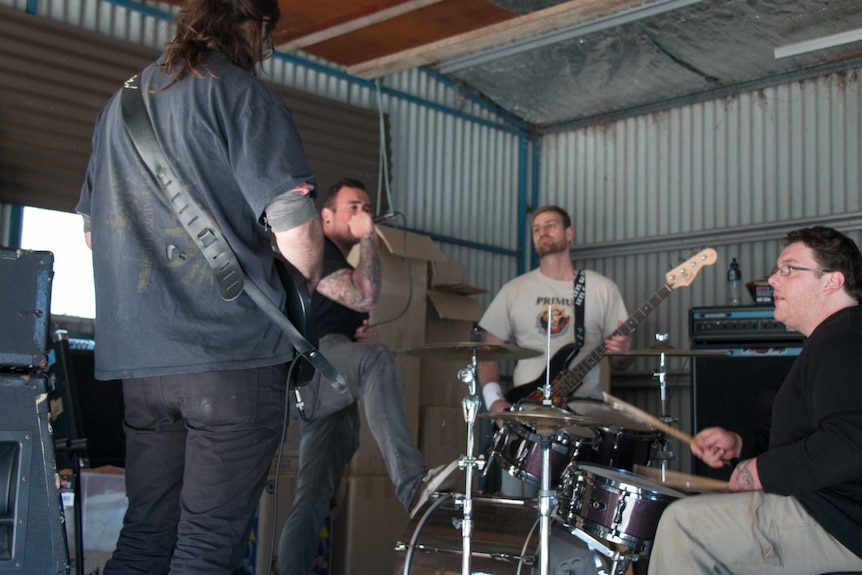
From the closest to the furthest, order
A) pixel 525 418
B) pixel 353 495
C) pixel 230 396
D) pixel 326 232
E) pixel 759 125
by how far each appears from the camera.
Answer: pixel 230 396 → pixel 525 418 → pixel 326 232 → pixel 353 495 → pixel 759 125

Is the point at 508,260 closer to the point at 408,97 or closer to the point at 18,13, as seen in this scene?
the point at 408,97

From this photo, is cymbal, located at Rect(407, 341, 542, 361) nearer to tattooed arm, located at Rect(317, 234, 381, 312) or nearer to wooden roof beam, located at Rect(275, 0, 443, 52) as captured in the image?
tattooed arm, located at Rect(317, 234, 381, 312)

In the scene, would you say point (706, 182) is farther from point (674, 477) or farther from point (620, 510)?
point (620, 510)

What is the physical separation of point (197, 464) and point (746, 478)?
64.9 inches

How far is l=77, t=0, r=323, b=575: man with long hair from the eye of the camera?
2316mm

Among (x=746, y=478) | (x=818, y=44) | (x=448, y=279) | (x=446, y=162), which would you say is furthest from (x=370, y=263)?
(x=446, y=162)

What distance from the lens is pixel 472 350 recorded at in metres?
4.26

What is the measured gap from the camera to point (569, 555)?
3.49 meters

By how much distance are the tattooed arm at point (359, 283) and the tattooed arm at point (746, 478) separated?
5.44 feet

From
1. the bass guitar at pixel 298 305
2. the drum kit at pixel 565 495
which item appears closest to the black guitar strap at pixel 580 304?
the drum kit at pixel 565 495

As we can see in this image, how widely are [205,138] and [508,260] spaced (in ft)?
19.5

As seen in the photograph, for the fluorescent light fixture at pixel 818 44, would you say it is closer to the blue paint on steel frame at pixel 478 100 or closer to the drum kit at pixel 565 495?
the blue paint on steel frame at pixel 478 100

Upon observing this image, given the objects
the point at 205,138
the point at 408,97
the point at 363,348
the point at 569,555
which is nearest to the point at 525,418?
the point at 569,555

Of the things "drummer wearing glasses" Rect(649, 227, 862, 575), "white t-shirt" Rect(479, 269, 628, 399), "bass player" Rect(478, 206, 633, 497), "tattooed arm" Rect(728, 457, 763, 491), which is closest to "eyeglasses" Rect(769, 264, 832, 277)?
"drummer wearing glasses" Rect(649, 227, 862, 575)
